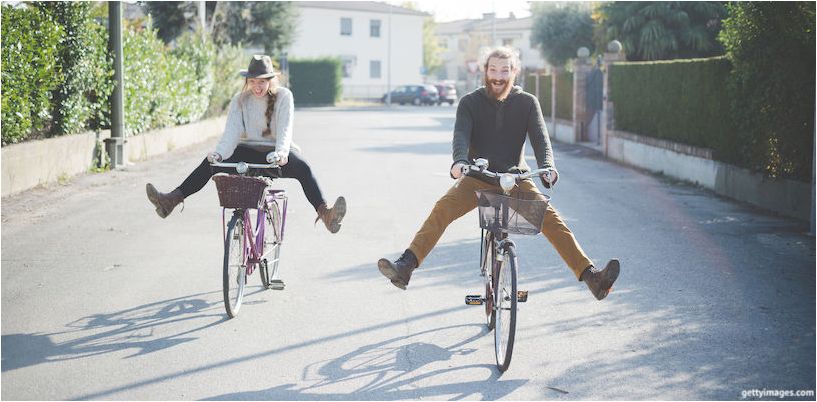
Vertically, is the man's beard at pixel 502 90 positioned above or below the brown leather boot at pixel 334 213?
above

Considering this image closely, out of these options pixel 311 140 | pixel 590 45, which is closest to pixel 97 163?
pixel 311 140

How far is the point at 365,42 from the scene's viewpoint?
8112 cm

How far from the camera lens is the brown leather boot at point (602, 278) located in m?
5.75

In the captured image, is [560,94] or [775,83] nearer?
[775,83]

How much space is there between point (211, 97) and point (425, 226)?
2550cm

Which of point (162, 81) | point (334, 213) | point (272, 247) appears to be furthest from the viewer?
point (162, 81)

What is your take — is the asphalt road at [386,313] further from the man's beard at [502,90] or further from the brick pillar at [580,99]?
the brick pillar at [580,99]

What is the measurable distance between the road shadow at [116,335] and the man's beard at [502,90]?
2.34 meters

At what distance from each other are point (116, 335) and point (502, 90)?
2.82 metres

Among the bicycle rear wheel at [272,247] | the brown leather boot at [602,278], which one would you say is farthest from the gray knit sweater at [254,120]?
the brown leather boot at [602,278]

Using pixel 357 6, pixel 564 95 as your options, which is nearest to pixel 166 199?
pixel 564 95

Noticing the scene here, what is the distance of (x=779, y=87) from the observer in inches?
463

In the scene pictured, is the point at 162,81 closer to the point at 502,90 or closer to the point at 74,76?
the point at 74,76

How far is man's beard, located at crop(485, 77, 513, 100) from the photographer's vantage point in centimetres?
607
